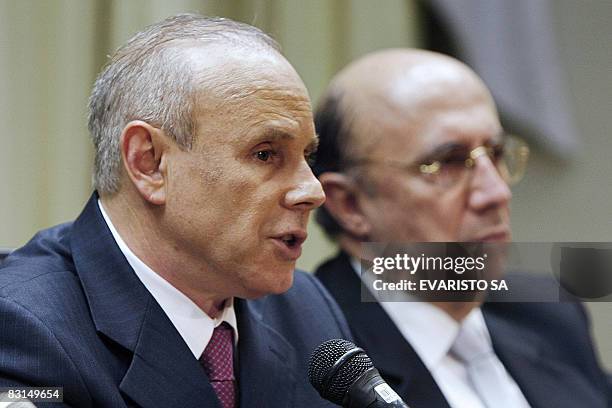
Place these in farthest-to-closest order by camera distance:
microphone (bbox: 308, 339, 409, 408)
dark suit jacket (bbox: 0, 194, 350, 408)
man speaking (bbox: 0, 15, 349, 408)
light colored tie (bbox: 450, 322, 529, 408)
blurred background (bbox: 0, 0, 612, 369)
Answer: blurred background (bbox: 0, 0, 612, 369) → light colored tie (bbox: 450, 322, 529, 408) → man speaking (bbox: 0, 15, 349, 408) → dark suit jacket (bbox: 0, 194, 350, 408) → microphone (bbox: 308, 339, 409, 408)

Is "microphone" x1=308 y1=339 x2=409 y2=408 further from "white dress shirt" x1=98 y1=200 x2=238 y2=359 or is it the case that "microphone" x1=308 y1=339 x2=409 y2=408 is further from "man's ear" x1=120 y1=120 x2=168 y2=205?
"man's ear" x1=120 y1=120 x2=168 y2=205

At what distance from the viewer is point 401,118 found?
203 cm

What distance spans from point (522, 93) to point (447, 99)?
1.02 metres

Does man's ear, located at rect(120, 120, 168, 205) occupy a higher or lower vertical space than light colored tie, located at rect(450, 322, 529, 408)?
higher

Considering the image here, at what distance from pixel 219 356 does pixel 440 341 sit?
0.64 metres

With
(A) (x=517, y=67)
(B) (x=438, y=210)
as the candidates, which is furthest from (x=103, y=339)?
(A) (x=517, y=67)

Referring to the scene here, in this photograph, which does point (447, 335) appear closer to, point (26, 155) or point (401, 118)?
point (401, 118)

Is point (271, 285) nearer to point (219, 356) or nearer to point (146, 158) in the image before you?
point (219, 356)

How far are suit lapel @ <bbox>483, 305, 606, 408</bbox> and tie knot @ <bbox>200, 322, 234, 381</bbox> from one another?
2.39 feet

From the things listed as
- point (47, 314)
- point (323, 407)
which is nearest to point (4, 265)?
point (47, 314)

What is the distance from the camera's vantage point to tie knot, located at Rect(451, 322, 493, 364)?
191 centimetres

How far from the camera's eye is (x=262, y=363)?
Answer: 146cm

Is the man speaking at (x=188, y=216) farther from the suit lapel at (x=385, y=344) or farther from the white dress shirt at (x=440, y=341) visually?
the white dress shirt at (x=440, y=341)

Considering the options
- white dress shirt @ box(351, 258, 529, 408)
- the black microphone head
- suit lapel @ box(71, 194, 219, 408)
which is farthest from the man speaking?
white dress shirt @ box(351, 258, 529, 408)
